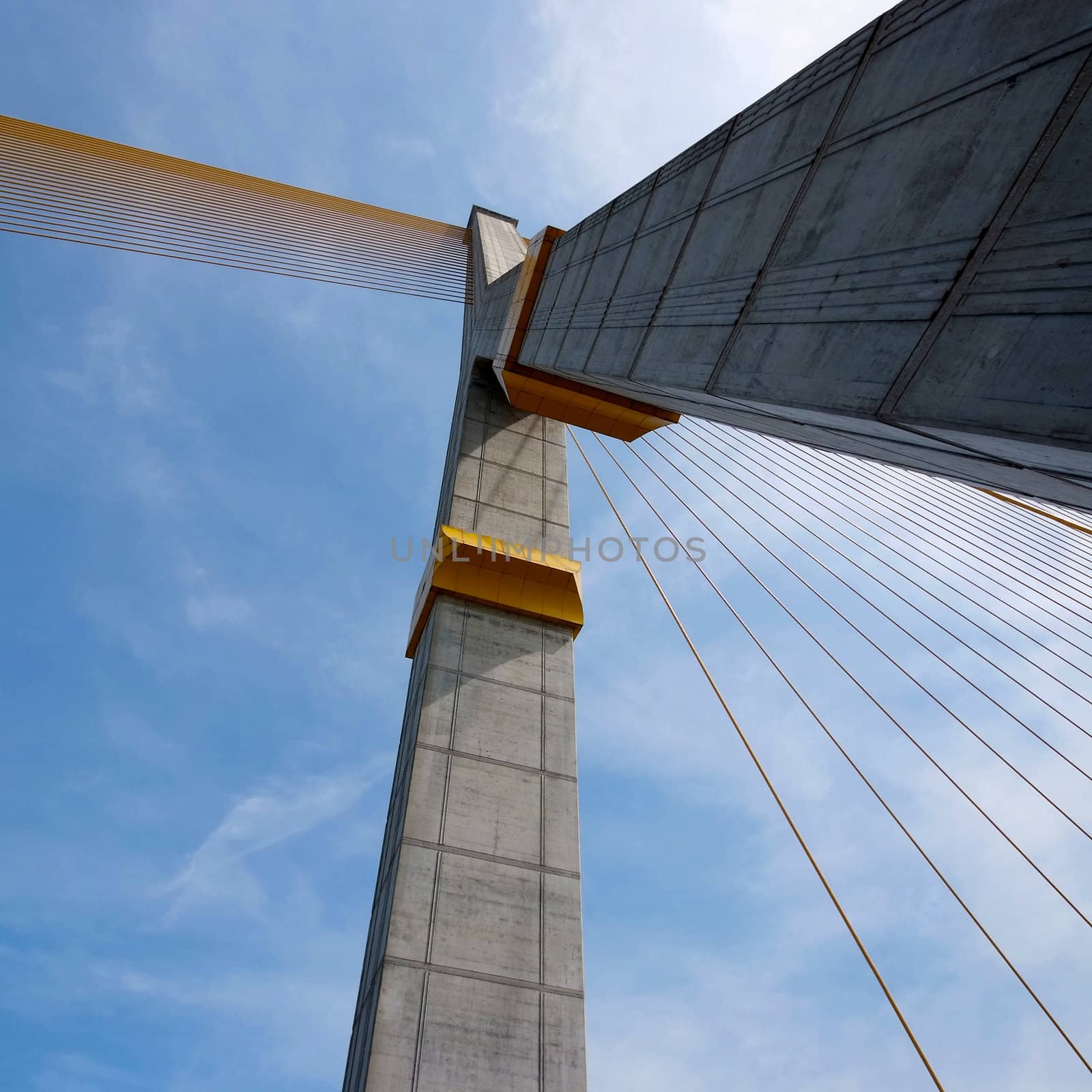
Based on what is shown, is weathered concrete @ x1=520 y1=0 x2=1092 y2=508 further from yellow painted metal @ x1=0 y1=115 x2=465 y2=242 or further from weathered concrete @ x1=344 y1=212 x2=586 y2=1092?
yellow painted metal @ x1=0 y1=115 x2=465 y2=242

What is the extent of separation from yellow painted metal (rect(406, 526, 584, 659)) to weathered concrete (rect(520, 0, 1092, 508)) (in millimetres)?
5075

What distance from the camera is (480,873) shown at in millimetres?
8305

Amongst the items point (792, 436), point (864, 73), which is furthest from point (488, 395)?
point (864, 73)

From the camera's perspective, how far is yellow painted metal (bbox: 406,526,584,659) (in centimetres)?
1073

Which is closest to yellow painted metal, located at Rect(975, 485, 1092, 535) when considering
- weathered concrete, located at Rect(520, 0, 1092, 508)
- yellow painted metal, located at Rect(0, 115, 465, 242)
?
weathered concrete, located at Rect(520, 0, 1092, 508)

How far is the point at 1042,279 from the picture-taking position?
291cm

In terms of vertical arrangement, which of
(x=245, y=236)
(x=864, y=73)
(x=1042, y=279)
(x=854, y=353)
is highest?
(x=245, y=236)

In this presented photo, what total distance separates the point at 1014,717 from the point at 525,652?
571 centimetres

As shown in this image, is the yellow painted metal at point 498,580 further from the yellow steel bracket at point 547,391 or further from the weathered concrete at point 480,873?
the yellow steel bracket at point 547,391

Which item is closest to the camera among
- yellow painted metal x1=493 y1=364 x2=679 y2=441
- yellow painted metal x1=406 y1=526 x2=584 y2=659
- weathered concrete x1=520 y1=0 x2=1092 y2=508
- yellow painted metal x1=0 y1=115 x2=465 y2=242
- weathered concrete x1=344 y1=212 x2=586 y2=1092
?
weathered concrete x1=520 y1=0 x2=1092 y2=508

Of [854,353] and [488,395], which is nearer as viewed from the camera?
[854,353]

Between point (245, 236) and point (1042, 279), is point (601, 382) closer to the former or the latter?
point (1042, 279)

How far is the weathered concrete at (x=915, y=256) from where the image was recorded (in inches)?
115

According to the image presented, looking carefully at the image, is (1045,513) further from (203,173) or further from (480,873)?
(203,173)
